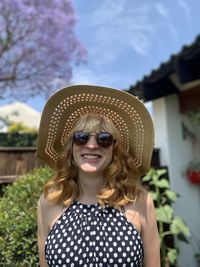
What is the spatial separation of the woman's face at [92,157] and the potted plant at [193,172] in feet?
10.8

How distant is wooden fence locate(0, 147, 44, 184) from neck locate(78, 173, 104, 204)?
2.24m

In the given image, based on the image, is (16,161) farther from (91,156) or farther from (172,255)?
(91,156)

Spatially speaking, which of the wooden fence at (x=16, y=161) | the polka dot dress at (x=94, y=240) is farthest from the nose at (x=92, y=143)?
the wooden fence at (x=16, y=161)

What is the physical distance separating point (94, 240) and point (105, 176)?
309 millimetres

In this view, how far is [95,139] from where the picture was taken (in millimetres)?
1617

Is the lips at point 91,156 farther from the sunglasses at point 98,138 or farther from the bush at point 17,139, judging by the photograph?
the bush at point 17,139

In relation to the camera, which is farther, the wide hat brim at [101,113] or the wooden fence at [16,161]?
the wooden fence at [16,161]

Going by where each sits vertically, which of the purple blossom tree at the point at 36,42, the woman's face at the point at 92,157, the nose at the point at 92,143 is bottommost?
the woman's face at the point at 92,157

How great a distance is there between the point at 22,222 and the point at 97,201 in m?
0.95

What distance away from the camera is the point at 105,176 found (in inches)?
66.8

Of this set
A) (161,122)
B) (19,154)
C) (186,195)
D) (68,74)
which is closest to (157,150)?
(161,122)

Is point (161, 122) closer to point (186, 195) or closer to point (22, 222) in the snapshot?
point (186, 195)

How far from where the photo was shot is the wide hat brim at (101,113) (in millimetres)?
1743

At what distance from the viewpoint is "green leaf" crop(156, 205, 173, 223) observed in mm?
3904
